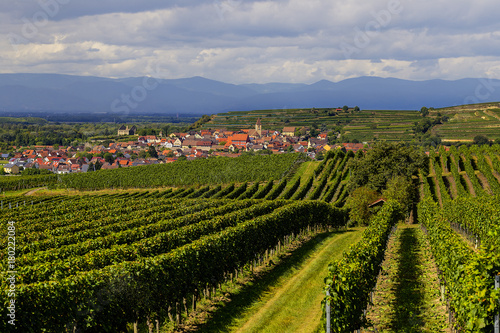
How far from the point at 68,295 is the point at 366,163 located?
57947mm

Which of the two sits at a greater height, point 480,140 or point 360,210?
point 480,140

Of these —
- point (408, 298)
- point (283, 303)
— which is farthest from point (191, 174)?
point (408, 298)

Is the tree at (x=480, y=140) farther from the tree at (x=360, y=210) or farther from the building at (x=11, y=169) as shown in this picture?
the building at (x=11, y=169)

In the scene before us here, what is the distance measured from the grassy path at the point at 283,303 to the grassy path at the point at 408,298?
240 cm

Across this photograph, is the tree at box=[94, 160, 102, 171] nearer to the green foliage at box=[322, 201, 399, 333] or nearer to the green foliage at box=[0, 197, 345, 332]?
the green foliage at box=[0, 197, 345, 332]

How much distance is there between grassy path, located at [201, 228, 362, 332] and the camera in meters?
16.0

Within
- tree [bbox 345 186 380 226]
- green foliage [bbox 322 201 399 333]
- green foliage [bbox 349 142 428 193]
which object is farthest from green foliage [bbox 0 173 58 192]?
green foliage [bbox 322 201 399 333]

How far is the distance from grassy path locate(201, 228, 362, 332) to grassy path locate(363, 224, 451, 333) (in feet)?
7.89

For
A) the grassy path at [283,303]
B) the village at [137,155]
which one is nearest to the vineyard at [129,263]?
the grassy path at [283,303]

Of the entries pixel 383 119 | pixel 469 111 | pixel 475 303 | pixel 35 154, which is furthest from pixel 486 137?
pixel 35 154

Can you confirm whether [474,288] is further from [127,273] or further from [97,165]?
[97,165]

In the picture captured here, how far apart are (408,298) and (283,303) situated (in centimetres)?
509

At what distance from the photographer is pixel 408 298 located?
718 inches

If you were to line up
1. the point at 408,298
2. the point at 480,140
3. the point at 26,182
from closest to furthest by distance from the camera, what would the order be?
the point at 408,298 < the point at 26,182 < the point at 480,140
